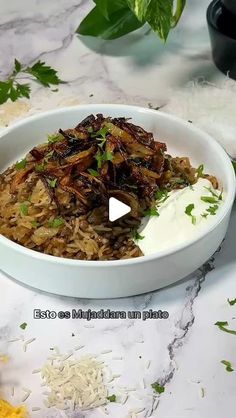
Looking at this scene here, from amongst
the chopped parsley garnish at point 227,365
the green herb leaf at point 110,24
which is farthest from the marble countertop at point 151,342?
the green herb leaf at point 110,24

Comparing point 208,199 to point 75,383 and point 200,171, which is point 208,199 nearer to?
point 200,171

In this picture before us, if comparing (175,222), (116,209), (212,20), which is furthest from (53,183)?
(212,20)

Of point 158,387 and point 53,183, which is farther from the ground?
point 53,183

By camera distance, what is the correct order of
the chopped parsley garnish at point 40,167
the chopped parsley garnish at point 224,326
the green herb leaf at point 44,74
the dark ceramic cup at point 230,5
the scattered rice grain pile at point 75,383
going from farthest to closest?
1. the green herb leaf at point 44,74
2. the dark ceramic cup at point 230,5
3. the chopped parsley garnish at point 40,167
4. the chopped parsley garnish at point 224,326
5. the scattered rice grain pile at point 75,383

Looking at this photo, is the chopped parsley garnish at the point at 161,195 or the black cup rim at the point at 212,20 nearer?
the chopped parsley garnish at the point at 161,195

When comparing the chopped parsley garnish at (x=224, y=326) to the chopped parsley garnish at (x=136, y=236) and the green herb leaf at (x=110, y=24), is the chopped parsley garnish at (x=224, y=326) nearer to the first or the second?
the chopped parsley garnish at (x=136, y=236)

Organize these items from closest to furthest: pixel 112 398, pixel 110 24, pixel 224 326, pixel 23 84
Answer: pixel 112 398, pixel 224 326, pixel 23 84, pixel 110 24

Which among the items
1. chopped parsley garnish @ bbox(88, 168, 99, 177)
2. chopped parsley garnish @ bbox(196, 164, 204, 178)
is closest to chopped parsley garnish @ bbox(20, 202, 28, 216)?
chopped parsley garnish @ bbox(88, 168, 99, 177)
